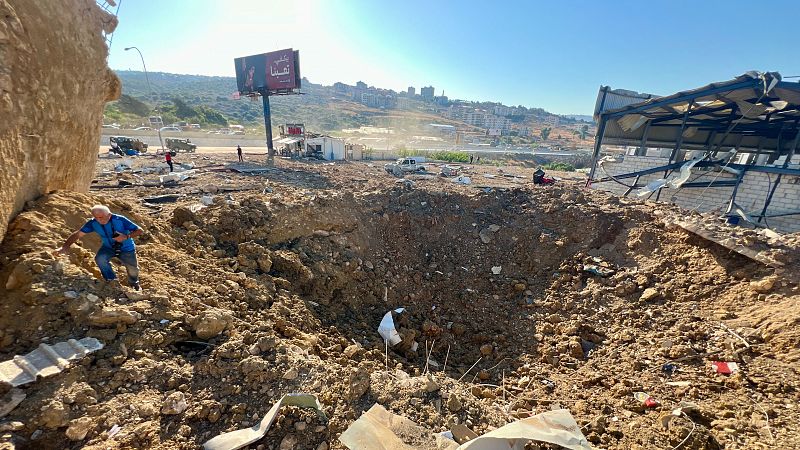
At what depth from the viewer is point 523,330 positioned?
5414 millimetres

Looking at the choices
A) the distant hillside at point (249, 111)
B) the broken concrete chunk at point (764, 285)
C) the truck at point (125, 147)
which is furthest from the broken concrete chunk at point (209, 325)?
the distant hillside at point (249, 111)

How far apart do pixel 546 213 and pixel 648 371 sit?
4691 mm

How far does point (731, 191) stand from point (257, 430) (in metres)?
15.0

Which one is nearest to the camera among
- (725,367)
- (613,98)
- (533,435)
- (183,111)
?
(533,435)

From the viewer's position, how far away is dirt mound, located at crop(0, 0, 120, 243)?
3.36m

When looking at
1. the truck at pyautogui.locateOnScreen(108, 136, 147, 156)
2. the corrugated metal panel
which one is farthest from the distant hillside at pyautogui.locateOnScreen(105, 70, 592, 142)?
the corrugated metal panel

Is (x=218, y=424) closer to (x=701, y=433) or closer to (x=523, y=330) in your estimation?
(x=701, y=433)

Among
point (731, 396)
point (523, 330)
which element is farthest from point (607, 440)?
point (523, 330)

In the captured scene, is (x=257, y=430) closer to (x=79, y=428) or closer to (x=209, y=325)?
(x=79, y=428)

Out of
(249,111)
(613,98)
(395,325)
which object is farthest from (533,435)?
(249,111)

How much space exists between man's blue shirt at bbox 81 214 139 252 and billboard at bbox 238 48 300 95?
20829mm

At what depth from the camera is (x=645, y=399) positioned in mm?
3352

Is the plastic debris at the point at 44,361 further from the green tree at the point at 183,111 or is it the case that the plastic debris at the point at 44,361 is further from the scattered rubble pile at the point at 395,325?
the green tree at the point at 183,111

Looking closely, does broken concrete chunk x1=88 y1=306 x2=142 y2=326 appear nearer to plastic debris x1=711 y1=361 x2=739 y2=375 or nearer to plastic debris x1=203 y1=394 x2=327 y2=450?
plastic debris x1=203 y1=394 x2=327 y2=450
